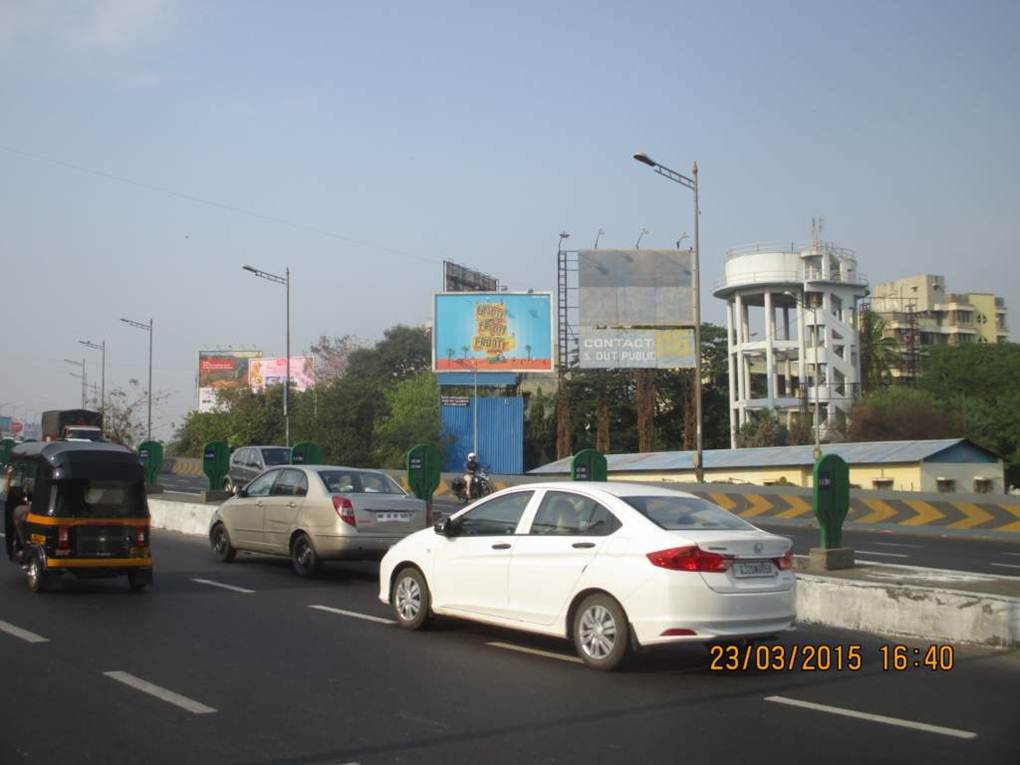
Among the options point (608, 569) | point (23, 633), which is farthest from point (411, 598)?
point (23, 633)

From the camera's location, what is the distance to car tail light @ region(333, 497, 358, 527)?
14.2 metres

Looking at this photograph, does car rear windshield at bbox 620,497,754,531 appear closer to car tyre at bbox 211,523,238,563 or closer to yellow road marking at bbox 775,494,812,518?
car tyre at bbox 211,523,238,563

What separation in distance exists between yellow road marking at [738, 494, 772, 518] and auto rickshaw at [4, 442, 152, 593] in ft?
67.3

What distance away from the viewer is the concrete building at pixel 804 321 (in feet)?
210

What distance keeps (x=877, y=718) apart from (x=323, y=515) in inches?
347

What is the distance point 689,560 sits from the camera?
8.24 m

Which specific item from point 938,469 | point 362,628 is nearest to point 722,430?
point 938,469

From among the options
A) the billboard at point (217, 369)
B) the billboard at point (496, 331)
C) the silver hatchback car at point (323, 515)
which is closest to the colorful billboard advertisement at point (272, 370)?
the billboard at point (217, 369)

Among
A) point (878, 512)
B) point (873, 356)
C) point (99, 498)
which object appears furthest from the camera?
point (873, 356)

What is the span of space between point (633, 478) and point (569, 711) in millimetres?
42147

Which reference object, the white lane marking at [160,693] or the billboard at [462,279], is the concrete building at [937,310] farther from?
the white lane marking at [160,693]

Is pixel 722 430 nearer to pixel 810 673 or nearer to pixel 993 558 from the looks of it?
pixel 993 558

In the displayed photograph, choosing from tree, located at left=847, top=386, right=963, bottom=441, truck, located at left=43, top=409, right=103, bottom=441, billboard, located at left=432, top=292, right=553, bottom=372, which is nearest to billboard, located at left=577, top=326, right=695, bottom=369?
billboard, located at left=432, top=292, right=553, bottom=372

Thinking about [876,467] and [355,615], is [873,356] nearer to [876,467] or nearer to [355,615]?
[876,467]
